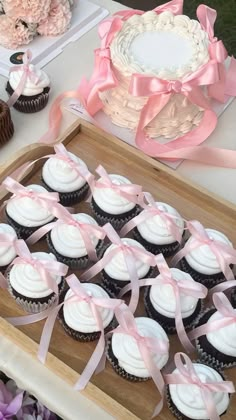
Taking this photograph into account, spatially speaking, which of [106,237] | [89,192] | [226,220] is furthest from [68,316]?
[226,220]

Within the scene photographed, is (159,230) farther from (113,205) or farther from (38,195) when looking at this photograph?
(38,195)

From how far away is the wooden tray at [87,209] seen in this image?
1048mm

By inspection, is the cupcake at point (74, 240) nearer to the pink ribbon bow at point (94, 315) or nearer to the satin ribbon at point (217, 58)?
the pink ribbon bow at point (94, 315)

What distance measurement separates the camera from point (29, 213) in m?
1.22

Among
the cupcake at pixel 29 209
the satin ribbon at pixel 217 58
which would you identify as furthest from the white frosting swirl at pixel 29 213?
the satin ribbon at pixel 217 58

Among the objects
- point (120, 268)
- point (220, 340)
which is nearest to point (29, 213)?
point (120, 268)

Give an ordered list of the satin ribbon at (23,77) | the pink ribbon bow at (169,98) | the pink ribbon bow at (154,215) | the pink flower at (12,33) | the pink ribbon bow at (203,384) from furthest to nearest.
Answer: the pink flower at (12,33) < the satin ribbon at (23,77) < the pink ribbon bow at (169,98) < the pink ribbon bow at (154,215) < the pink ribbon bow at (203,384)

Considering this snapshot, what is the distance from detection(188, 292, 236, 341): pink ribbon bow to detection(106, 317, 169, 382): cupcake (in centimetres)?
7

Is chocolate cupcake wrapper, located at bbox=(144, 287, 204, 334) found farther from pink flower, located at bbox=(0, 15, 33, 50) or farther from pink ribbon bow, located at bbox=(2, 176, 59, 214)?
pink flower, located at bbox=(0, 15, 33, 50)

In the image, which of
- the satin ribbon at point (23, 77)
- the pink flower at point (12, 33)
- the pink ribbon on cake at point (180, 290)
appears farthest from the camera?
the pink flower at point (12, 33)

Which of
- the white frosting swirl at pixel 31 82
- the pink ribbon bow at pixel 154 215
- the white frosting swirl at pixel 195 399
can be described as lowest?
the white frosting swirl at pixel 195 399

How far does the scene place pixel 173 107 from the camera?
4.66 ft

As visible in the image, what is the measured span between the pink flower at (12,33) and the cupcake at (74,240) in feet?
2.09

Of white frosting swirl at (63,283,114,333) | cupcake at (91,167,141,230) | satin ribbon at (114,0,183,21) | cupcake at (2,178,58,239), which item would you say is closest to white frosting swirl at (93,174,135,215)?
cupcake at (91,167,141,230)
